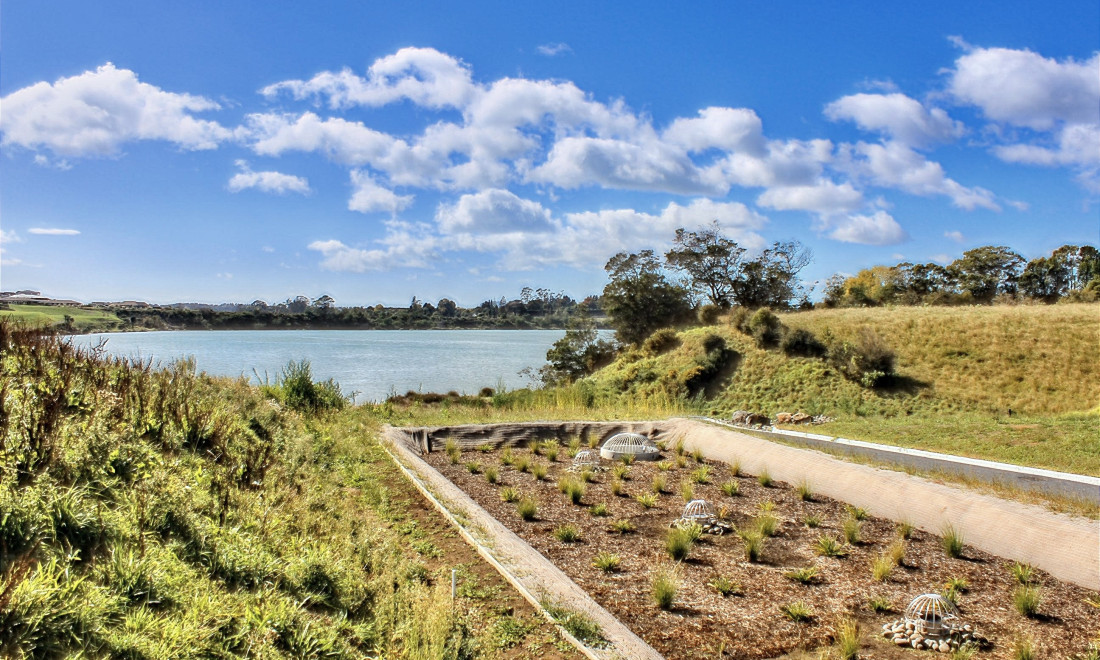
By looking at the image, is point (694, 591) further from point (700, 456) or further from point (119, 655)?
point (700, 456)

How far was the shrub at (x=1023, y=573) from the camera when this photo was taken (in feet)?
15.0

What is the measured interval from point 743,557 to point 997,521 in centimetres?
224

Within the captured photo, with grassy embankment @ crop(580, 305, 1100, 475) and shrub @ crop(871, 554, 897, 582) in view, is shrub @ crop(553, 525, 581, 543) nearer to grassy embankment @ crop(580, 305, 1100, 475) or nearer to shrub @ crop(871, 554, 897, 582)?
shrub @ crop(871, 554, 897, 582)

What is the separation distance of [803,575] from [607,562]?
1.34 metres

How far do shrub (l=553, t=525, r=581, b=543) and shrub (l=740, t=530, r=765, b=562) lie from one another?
4.30ft

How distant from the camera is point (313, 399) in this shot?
11516 mm

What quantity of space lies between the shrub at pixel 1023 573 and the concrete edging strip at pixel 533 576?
3117 millimetres

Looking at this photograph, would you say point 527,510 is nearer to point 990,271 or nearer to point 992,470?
point 992,470

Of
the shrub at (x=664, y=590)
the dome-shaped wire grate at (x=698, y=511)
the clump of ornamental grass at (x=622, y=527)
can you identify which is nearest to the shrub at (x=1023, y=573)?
the dome-shaped wire grate at (x=698, y=511)

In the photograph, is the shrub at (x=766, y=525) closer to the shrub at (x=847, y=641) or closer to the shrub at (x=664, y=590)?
the shrub at (x=664, y=590)

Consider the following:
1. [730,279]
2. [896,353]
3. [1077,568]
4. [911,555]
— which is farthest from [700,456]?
[730,279]

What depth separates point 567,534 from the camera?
5219 mm

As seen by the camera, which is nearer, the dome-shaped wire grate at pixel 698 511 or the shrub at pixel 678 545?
the shrub at pixel 678 545

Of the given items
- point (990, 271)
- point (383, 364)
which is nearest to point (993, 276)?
point (990, 271)
